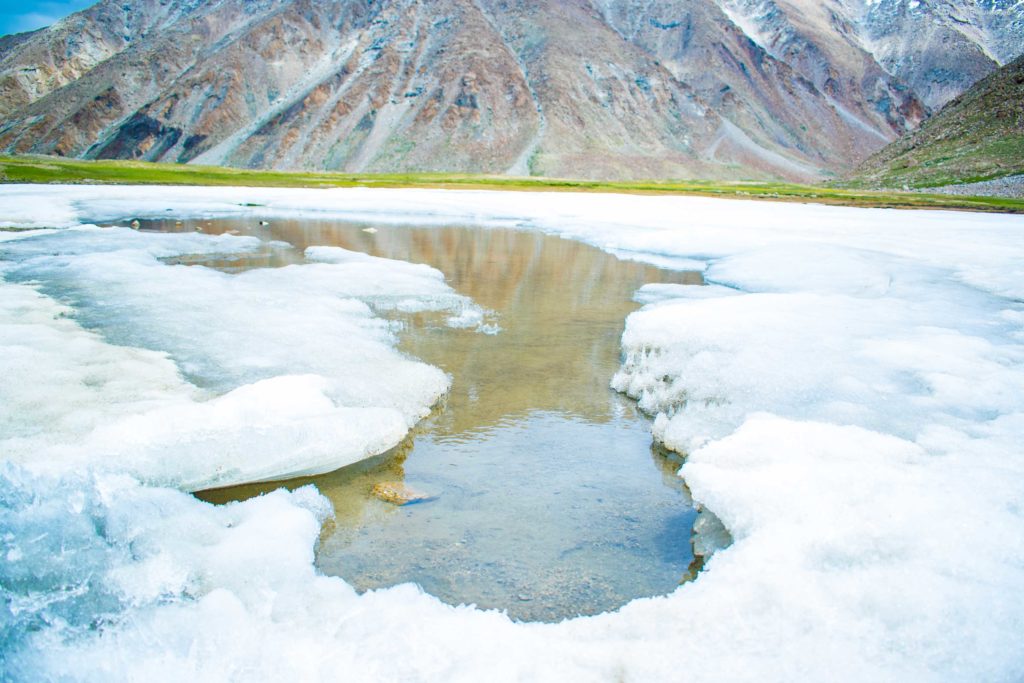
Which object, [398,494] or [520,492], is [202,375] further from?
[520,492]

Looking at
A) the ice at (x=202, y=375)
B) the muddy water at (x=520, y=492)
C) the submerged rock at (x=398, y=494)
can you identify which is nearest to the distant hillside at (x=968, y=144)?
the muddy water at (x=520, y=492)

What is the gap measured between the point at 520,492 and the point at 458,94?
372 feet

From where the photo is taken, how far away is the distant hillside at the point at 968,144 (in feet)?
188

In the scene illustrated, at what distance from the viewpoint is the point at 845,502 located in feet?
14.5

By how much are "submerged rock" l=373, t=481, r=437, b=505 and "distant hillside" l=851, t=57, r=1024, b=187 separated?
63.6 m

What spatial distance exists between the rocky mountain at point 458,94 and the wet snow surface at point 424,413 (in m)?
97.8

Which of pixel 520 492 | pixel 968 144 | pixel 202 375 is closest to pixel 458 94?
pixel 968 144

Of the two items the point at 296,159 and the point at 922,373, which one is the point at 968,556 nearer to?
the point at 922,373

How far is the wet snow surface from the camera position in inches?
130

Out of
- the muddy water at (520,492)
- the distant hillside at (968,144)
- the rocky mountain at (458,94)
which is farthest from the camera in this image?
the rocky mountain at (458,94)

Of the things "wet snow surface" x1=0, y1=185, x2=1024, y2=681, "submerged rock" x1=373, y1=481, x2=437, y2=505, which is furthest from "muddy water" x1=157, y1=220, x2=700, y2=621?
"wet snow surface" x1=0, y1=185, x2=1024, y2=681

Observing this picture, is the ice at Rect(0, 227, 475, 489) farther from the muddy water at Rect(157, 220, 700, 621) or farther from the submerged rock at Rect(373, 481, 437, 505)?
the submerged rock at Rect(373, 481, 437, 505)

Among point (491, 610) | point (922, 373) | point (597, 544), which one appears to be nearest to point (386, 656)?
point (491, 610)

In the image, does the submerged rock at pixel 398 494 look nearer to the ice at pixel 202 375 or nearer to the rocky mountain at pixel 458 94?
the ice at pixel 202 375
